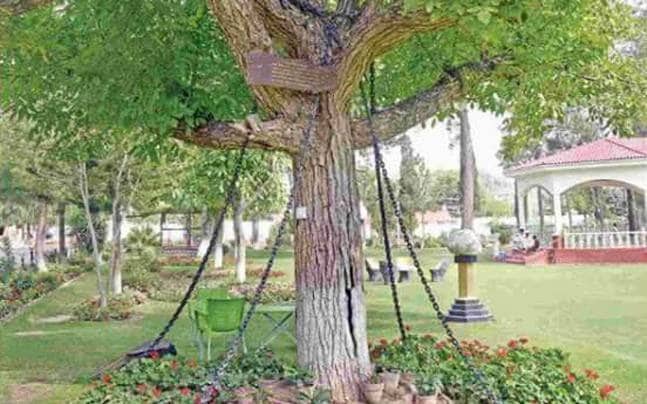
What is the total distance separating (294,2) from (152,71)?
1276mm

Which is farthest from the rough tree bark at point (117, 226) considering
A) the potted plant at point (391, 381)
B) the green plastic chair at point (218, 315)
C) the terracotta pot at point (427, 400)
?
the terracotta pot at point (427, 400)

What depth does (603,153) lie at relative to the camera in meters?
22.1

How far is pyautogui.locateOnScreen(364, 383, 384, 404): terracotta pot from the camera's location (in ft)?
15.7

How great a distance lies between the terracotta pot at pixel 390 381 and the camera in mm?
4914

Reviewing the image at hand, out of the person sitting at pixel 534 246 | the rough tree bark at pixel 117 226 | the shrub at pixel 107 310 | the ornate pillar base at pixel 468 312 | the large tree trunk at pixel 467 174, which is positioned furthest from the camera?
the person sitting at pixel 534 246

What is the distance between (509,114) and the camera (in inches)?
322

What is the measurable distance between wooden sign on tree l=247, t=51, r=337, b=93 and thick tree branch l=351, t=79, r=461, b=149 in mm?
629

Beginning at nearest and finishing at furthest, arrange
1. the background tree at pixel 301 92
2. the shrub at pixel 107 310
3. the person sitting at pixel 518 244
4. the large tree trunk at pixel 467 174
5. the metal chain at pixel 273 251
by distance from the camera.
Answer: the metal chain at pixel 273 251 → the background tree at pixel 301 92 → the shrub at pixel 107 310 → the large tree trunk at pixel 467 174 → the person sitting at pixel 518 244

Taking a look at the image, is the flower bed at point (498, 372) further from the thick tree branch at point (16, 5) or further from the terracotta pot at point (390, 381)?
the thick tree branch at point (16, 5)

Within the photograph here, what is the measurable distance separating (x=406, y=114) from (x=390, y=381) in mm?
2200

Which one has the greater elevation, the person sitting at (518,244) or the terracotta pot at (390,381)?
the person sitting at (518,244)

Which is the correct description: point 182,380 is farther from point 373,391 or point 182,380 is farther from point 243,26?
point 243,26

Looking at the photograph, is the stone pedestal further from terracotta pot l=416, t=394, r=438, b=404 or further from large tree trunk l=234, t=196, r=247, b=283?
large tree trunk l=234, t=196, r=247, b=283

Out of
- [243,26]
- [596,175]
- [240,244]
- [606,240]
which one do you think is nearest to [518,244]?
[606,240]
